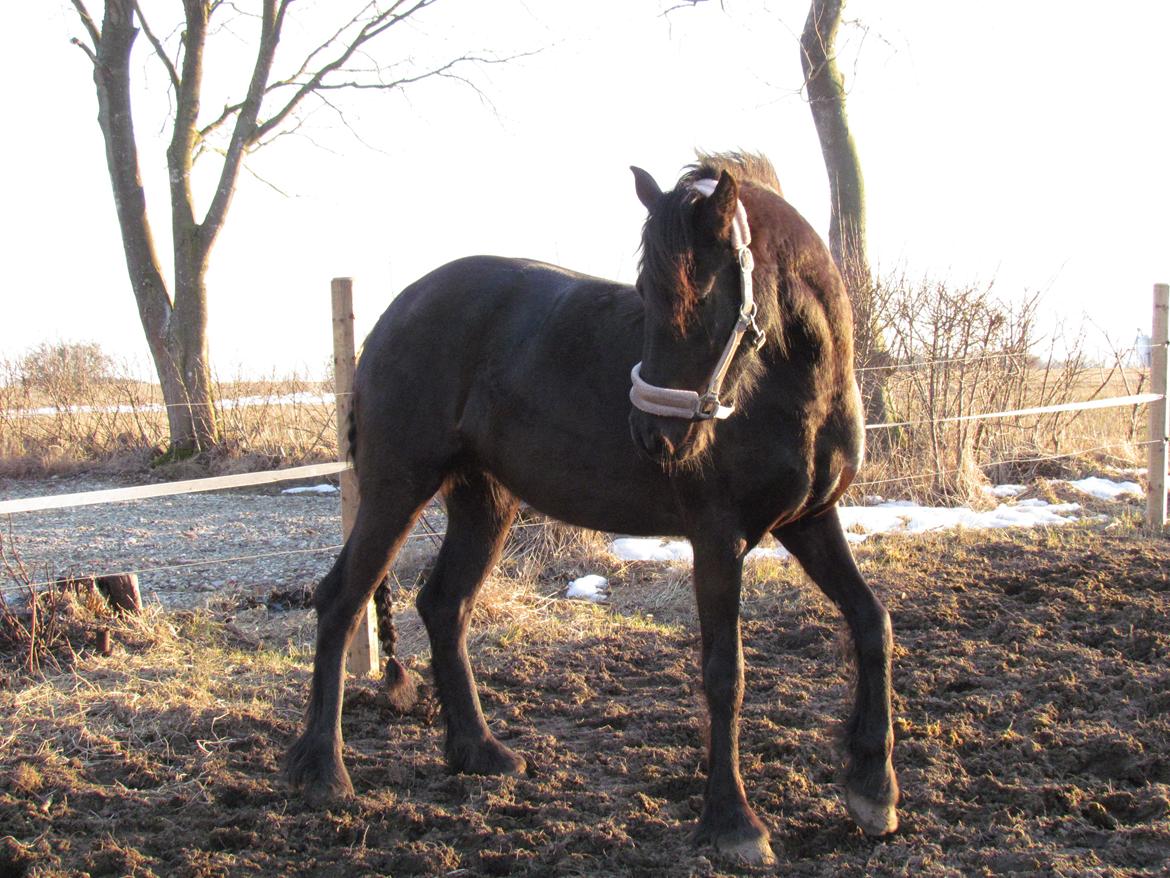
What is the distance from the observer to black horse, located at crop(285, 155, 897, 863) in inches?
110

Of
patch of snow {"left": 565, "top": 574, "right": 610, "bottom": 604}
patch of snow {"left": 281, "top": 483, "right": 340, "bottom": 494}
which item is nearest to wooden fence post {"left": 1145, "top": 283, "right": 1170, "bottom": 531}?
patch of snow {"left": 565, "top": 574, "right": 610, "bottom": 604}

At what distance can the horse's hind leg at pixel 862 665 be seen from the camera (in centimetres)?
304

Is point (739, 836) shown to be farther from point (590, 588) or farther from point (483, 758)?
point (590, 588)

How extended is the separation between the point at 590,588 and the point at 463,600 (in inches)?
113

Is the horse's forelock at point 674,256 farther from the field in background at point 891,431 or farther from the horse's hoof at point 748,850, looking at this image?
the field in background at point 891,431

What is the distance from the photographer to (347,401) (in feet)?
17.2

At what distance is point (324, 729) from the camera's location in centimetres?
374

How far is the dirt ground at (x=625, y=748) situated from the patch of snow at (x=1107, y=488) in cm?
447

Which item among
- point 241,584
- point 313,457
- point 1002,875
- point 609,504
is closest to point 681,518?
point 609,504

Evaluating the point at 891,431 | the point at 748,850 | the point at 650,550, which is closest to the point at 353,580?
the point at 748,850

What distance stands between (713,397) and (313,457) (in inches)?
420

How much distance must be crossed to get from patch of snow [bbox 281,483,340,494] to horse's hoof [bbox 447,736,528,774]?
29.2 feet

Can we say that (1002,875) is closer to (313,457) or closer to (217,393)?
(313,457)

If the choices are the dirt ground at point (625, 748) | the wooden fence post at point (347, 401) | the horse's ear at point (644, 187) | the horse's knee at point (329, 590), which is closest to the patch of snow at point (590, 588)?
the dirt ground at point (625, 748)
